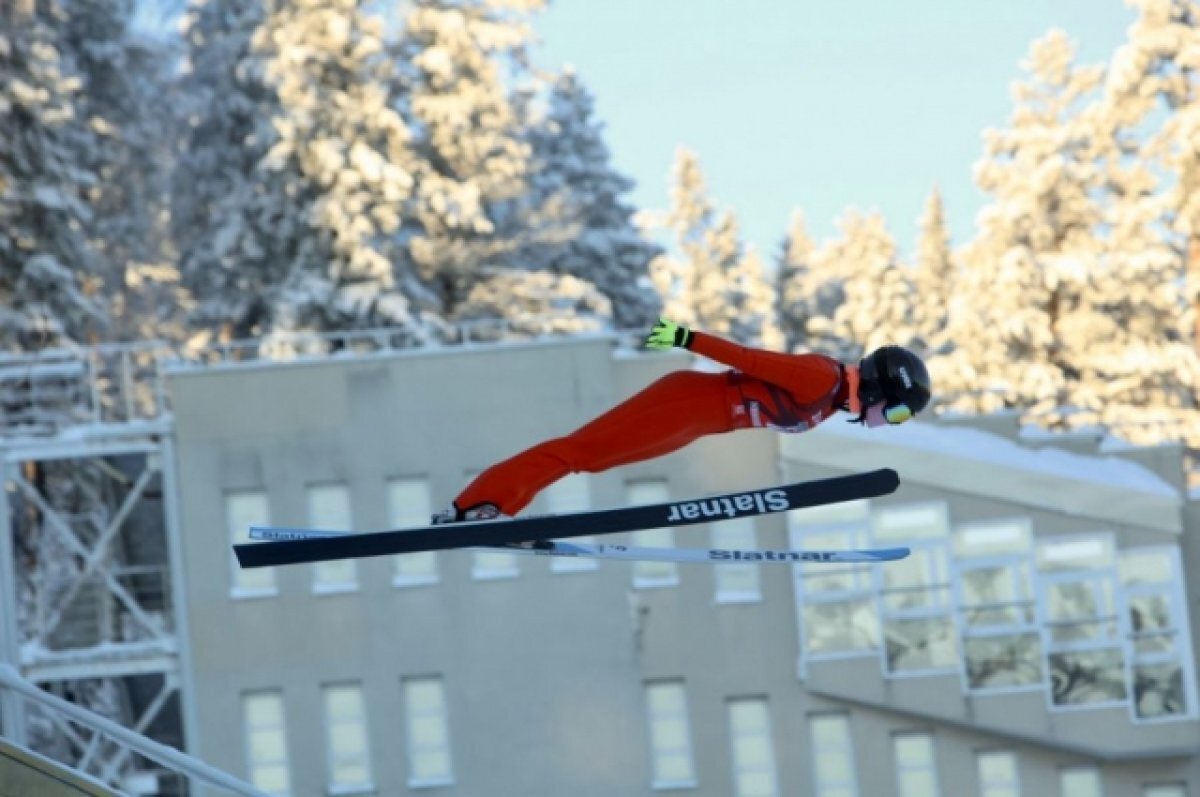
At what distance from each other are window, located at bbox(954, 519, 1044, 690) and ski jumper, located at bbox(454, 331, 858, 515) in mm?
13516

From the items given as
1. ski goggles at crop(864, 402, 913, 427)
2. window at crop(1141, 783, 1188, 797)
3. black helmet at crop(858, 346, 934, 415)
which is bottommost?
window at crop(1141, 783, 1188, 797)

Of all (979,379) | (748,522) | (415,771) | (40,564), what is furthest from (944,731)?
(40,564)

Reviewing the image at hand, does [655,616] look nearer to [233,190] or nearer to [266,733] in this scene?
[266,733]

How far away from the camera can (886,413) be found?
27.1 ft

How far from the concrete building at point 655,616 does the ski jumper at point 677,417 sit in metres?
13.0

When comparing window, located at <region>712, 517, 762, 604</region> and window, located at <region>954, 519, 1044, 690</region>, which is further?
window, located at <region>712, 517, 762, 604</region>

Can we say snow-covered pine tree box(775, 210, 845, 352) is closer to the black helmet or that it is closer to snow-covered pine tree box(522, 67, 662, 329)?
snow-covered pine tree box(522, 67, 662, 329)

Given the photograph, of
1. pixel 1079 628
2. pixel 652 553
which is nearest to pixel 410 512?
pixel 1079 628

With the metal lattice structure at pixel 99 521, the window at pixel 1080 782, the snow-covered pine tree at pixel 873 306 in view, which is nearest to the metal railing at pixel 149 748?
the metal lattice structure at pixel 99 521

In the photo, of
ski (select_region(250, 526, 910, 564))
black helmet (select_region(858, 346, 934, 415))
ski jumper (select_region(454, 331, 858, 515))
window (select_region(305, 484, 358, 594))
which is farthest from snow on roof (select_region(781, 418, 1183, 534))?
black helmet (select_region(858, 346, 934, 415))

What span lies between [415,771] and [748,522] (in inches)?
174

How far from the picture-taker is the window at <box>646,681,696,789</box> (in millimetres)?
21938

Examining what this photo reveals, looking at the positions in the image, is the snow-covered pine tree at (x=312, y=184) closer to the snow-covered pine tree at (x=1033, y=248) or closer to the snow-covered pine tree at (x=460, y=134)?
the snow-covered pine tree at (x=460, y=134)

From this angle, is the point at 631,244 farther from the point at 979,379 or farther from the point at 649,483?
the point at 649,483
